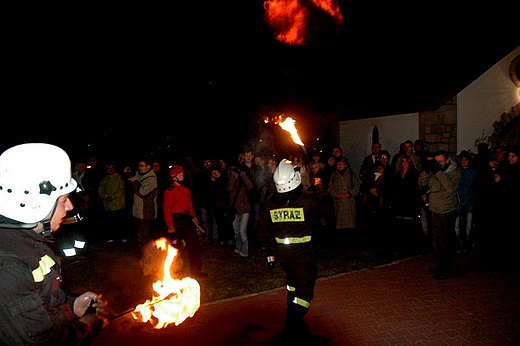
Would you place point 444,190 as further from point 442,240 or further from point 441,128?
point 441,128

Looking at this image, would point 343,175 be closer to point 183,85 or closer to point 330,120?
point 330,120

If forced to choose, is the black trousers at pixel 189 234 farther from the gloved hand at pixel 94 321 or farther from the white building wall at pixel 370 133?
the white building wall at pixel 370 133

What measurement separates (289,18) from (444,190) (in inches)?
494

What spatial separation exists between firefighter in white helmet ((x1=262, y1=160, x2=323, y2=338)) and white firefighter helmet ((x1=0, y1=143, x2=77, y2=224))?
2.93 m

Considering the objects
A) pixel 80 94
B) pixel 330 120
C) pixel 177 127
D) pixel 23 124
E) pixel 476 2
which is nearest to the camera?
pixel 476 2

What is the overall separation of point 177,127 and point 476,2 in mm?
13503

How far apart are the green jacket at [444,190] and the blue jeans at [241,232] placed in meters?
3.79

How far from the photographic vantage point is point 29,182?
2.57 metres

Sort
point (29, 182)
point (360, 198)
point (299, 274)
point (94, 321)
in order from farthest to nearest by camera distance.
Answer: point (360, 198) → point (299, 274) → point (94, 321) → point (29, 182)

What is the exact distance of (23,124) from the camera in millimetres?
13172

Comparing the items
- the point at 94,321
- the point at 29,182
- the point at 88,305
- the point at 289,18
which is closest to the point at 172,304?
the point at 88,305

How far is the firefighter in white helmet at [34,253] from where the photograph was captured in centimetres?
227

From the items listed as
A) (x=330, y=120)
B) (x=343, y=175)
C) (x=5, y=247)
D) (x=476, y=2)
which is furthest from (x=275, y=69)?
(x=5, y=247)

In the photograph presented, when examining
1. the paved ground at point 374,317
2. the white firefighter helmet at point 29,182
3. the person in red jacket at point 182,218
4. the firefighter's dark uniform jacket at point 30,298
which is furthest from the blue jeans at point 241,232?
the white firefighter helmet at point 29,182
